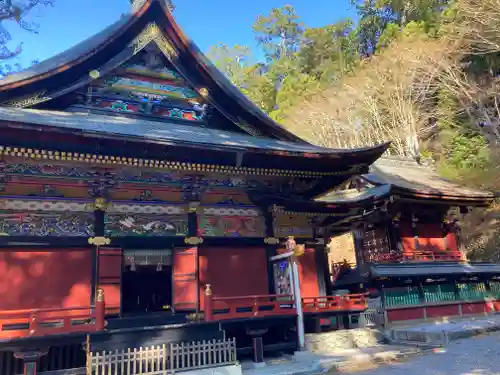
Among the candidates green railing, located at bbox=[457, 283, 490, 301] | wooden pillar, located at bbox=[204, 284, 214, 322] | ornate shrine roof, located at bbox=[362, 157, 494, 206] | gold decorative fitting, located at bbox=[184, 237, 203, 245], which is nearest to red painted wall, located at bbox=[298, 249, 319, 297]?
gold decorative fitting, located at bbox=[184, 237, 203, 245]

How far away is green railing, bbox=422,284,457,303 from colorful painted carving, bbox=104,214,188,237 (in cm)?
1099

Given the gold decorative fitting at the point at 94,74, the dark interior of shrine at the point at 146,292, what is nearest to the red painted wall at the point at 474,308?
the dark interior of shrine at the point at 146,292

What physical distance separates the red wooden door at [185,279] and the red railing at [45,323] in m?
1.97

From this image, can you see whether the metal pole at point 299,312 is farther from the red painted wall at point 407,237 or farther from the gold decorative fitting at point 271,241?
the red painted wall at point 407,237

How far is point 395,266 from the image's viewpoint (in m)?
15.8

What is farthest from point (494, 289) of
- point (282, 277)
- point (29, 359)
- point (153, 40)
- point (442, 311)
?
point (29, 359)

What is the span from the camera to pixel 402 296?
611 inches

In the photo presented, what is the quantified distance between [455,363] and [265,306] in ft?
15.0

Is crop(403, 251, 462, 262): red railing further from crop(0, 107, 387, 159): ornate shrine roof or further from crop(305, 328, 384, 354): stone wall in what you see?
crop(0, 107, 387, 159): ornate shrine roof

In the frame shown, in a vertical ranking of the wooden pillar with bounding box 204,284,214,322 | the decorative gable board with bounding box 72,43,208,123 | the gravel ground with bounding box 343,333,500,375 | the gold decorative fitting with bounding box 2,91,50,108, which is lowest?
the gravel ground with bounding box 343,333,500,375

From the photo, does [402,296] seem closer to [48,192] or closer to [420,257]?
[420,257]

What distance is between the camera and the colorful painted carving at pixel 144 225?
31.9 ft

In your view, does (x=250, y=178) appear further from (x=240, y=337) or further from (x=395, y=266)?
(x=395, y=266)

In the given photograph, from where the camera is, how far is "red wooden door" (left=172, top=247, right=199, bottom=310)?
980cm
